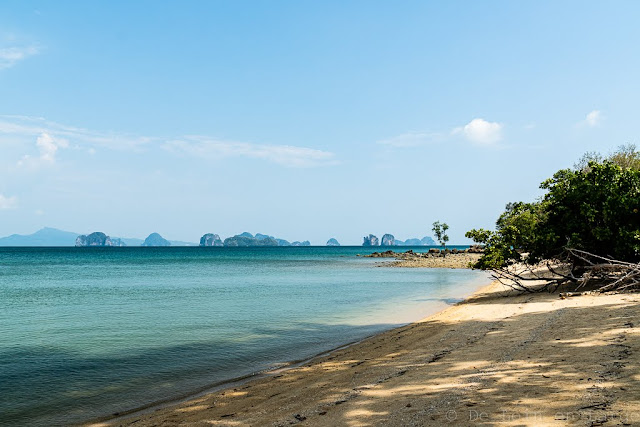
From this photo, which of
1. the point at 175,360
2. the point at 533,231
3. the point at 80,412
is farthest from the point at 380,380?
the point at 533,231

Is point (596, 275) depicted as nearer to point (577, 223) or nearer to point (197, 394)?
point (577, 223)

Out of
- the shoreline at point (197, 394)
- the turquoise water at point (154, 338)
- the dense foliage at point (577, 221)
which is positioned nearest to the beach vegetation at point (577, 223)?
the dense foliage at point (577, 221)

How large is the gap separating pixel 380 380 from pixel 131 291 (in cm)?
3235

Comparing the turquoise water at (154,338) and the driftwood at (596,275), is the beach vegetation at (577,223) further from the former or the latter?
the turquoise water at (154,338)

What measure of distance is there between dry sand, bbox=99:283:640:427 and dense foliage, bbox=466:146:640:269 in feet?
23.2

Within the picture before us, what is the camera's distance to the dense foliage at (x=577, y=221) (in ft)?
61.2

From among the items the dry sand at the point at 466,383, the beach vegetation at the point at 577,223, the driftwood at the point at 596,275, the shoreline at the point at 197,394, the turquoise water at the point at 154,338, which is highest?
the beach vegetation at the point at 577,223

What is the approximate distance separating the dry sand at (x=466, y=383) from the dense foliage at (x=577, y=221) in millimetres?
7077

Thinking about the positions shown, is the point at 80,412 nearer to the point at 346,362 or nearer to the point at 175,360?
the point at 175,360

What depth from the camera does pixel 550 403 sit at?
19.8ft

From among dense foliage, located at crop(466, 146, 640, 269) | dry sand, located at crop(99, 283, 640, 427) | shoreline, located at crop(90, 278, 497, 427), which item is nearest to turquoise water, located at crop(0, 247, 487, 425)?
shoreline, located at crop(90, 278, 497, 427)

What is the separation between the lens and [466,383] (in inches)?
296

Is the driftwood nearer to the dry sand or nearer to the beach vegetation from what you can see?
the beach vegetation

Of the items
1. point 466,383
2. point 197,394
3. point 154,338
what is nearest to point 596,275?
point 466,383
